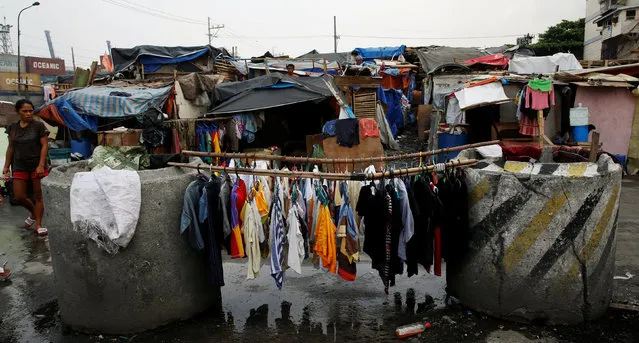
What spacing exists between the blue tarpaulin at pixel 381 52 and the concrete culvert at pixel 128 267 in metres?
20.9

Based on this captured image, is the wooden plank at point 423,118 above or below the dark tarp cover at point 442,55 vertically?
below

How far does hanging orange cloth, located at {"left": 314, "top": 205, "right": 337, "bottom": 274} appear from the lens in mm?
3932

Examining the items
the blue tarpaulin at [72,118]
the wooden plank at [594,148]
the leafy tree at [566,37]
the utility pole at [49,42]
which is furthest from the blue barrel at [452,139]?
the utility pole at [49,42]

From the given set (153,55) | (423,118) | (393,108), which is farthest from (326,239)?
(153,55)

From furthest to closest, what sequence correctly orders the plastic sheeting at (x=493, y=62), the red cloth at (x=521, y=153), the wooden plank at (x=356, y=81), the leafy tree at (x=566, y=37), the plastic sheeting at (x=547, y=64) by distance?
1. the leafy tree at (x=566, y=37)
2. the plastic sheeting at (x=493, y=62)
3. the plastic sheeting at (x=547, y=64)
4. the wooden plank at (x=356, y=81)
5. the red cloth at (x=521, y=153)

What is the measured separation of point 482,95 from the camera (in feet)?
39.8

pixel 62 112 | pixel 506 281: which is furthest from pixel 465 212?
pixel 62 112

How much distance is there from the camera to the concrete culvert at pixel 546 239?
3.59 meters

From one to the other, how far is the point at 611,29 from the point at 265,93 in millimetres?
31905

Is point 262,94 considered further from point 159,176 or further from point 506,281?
point 506,281

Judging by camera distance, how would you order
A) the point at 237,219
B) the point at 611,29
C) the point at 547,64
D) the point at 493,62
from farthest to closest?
the point at 611,29
the point at 493,62
the point at 547,64
the point at 237,219

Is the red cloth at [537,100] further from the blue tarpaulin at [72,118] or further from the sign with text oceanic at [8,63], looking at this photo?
the sign with text oceanic at [8,63]

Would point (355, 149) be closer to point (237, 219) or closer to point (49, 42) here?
point (237, 219)

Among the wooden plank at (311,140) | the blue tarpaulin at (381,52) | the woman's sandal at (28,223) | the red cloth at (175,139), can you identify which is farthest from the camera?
the blue tarpaulin at (381,52)
